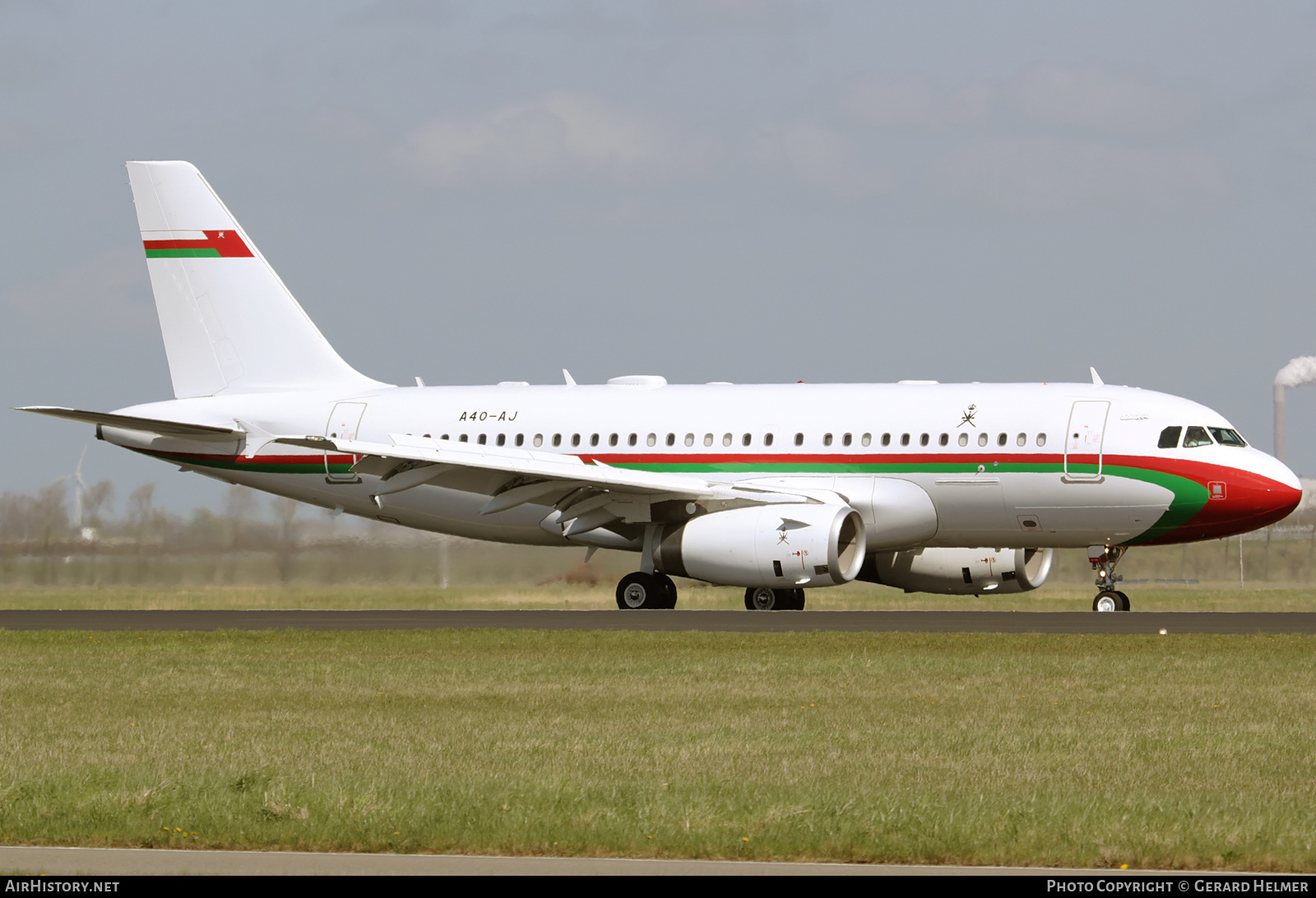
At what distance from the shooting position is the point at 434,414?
37312mm

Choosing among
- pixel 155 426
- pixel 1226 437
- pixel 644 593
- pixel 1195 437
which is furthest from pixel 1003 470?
pixel 155 426

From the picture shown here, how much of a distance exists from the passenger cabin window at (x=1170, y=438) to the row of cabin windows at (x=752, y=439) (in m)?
0.01

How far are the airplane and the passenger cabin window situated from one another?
0.10 feet

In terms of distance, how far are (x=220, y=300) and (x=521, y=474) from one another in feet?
30.9

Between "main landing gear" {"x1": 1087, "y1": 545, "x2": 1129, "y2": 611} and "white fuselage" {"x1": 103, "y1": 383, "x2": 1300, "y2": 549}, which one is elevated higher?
"white fuselage" {"x1": 103, "y1": 383, "x2": 1300, "y2": 549}

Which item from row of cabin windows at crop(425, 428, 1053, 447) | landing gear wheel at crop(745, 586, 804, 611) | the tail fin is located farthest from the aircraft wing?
the tail fin

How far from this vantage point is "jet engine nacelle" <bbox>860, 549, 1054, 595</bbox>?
119ft

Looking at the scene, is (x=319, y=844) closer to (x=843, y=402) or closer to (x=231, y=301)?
(x=843, y=402)

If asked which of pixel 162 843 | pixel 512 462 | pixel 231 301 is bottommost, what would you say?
pixel 162 843

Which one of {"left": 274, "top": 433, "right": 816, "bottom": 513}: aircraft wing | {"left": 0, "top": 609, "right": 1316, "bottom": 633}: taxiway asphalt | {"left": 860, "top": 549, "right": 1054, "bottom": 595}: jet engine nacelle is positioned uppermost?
{"left": 274, "top": 433, "right": 816, "bottom": 513}: aircraft wing

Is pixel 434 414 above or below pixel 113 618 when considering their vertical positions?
above

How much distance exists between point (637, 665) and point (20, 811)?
10.2 meters

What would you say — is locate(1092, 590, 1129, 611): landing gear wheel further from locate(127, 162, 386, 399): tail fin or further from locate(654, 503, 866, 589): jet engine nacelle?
locate(127, 162, 386, 399): tail fin
